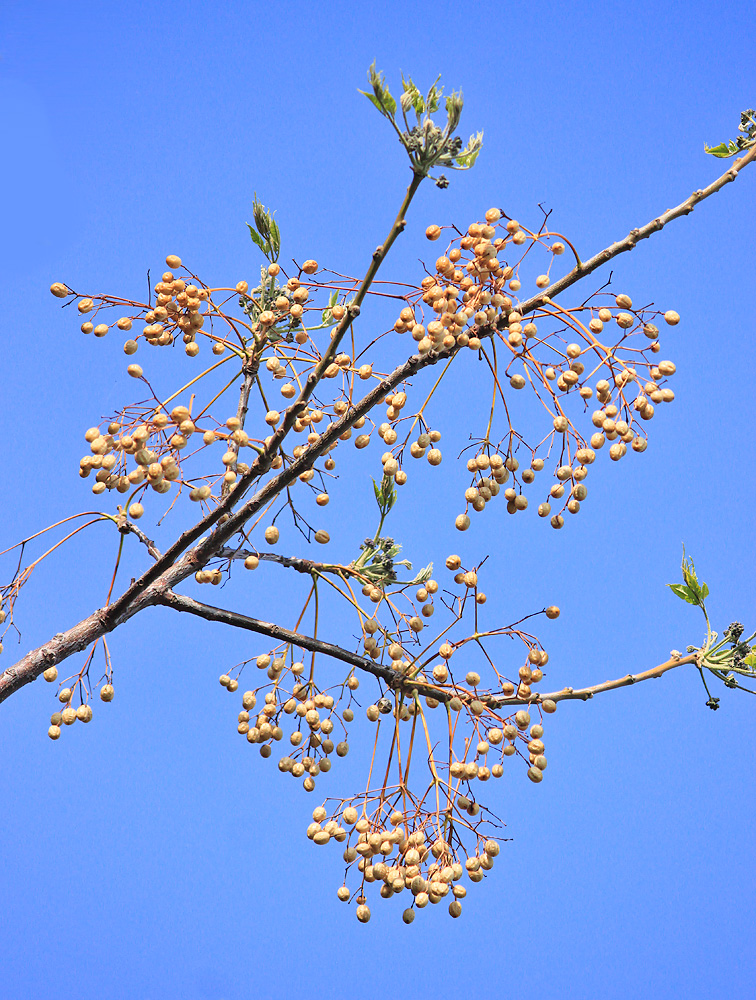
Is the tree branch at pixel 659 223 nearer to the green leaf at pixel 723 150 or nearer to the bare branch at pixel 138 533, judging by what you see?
the green leaf at pixel 723 150

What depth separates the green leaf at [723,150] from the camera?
262cm

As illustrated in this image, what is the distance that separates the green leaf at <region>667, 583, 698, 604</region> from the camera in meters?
2.83

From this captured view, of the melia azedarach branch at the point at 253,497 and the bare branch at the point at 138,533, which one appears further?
the bare branch at the point at 138,533

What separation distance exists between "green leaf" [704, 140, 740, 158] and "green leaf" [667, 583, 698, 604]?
123 centimetres

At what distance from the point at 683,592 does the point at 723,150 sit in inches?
50.0

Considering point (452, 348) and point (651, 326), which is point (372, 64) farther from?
point (651, 326)

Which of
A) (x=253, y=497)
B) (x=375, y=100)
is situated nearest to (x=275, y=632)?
(x=253, y=497)

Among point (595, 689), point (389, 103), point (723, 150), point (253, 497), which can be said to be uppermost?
point (723, 150)

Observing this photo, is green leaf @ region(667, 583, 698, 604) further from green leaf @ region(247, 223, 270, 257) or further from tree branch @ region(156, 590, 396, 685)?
green leaf @ region(247, 223, 270, 257)

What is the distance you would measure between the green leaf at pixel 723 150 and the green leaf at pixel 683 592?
1234 millimetres

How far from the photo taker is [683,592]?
112 inches

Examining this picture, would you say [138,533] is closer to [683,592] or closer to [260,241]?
[260,241]

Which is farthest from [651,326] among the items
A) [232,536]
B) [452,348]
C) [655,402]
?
[232,536]

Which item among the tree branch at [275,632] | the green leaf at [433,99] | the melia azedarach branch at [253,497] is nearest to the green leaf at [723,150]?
the melia azedarach branch at [253,497]
